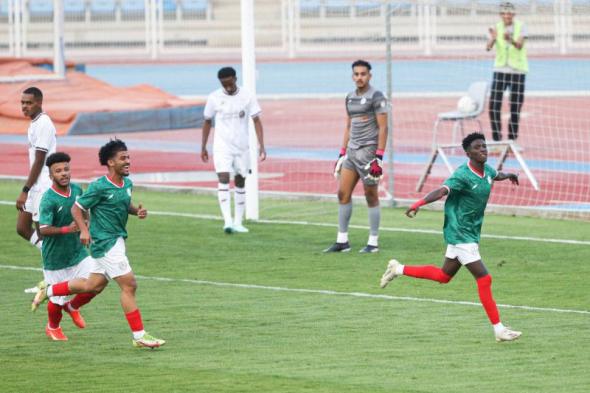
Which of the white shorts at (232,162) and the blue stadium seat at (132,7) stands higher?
the blue stadium seat at (132,7)

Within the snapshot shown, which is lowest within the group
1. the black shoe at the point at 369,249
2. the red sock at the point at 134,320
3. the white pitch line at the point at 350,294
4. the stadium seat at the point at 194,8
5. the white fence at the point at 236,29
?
the white pitch line at the point at 350,294

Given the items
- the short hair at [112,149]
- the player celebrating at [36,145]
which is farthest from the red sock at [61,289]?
the player celebrating at [36,145]

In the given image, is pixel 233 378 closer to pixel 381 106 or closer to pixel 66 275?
pixel 66 275

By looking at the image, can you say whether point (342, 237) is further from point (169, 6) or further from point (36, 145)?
point (169, 6)

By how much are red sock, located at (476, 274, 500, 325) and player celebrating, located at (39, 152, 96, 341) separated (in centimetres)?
307

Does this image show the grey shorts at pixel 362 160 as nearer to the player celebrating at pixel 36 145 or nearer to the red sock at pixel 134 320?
the player celebrating at pixel 36 145

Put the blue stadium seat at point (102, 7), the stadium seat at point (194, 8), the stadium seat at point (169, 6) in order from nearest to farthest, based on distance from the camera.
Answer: the stadium seat at point (169, 6), the stadium seat at point (194, 8), the blue stadium seat at point (102, 7)

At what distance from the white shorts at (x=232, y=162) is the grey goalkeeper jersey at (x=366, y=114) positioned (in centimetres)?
208

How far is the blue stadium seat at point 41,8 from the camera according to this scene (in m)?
42.2

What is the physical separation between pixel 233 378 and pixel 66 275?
2333mm

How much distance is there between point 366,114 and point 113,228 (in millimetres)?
5306

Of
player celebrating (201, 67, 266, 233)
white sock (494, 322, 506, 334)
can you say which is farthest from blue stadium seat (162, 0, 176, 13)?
white sock (494, 322, 506, 334)

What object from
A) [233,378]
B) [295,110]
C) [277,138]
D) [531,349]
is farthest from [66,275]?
[295,110]

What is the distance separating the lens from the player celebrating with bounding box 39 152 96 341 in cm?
1145
